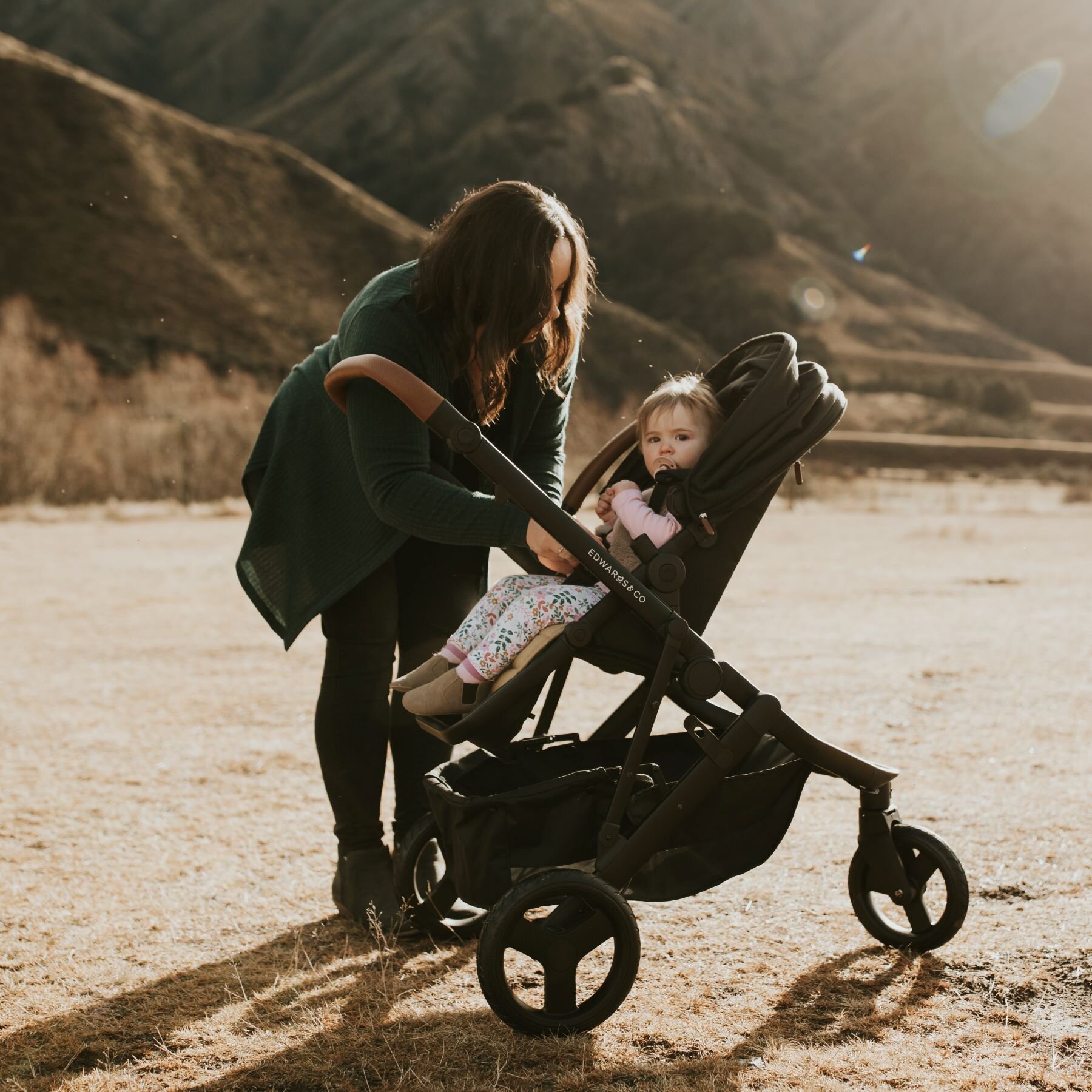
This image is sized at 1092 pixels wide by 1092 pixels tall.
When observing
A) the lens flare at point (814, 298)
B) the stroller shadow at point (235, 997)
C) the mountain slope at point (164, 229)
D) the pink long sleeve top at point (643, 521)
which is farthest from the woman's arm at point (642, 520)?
the lens flare at point (814, 298)

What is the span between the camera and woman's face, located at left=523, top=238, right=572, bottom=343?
2.50 m

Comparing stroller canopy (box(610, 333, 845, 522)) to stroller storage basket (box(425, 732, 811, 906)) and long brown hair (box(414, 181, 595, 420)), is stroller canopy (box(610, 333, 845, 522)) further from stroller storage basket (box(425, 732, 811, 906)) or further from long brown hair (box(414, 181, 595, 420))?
stroller storage basket (box(425, 732, 811, 906))

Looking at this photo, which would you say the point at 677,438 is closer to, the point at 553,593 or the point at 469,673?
the point at 553,593

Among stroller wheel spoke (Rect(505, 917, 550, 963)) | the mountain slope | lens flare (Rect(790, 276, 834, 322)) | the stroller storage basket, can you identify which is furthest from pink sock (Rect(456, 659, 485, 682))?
lens flare (Rect(790, 276, 834, 322))

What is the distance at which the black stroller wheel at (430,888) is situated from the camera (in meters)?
2.73

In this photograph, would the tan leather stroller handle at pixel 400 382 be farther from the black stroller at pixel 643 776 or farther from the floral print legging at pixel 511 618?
the floral print legging at pixel 511 618

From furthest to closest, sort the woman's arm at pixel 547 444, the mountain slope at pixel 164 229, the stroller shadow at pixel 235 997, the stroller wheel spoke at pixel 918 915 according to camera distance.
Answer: the mountain slope at pixel 164 229, the woman's arm at pixel 547 444, the stroller wheel spoke at pixel 918 915, the stroller shadow at pixel 235 997

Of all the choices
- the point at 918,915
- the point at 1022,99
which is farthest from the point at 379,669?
the point at 1022,99

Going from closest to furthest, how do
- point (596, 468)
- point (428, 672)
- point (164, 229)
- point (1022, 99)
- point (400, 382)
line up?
point (400, 382), point (428, 672), point (596, 468), point (164, 229), point (1022, 99)

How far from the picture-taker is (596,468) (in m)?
3.00

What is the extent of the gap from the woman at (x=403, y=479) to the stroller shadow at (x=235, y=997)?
0.44ft

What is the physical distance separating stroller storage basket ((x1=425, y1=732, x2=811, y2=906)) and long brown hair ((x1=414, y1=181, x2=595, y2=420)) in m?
0.93

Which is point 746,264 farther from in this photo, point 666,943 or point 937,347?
point 666,943

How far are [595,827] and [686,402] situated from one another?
937 millimetres
